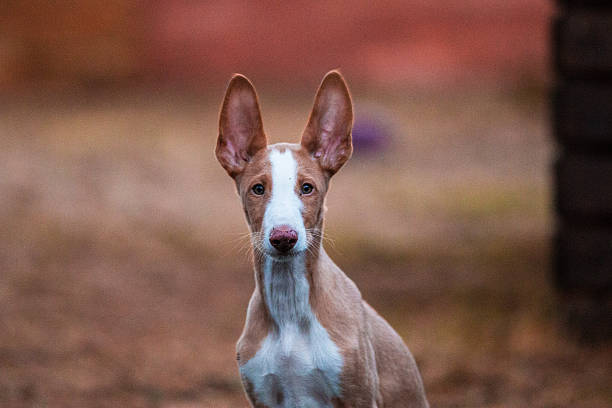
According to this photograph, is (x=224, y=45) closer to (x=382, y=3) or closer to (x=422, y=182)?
(x=382, y=3)

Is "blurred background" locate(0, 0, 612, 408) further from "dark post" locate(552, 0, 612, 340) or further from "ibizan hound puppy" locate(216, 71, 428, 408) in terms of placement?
"ibizan hound puppy" locate(216, 71, 428, 408)

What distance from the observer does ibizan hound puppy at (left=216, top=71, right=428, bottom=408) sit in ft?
12.3

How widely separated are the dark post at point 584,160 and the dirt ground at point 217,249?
34 cm

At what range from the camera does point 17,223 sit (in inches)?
366

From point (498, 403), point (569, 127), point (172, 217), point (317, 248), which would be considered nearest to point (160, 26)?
point (172, 217)

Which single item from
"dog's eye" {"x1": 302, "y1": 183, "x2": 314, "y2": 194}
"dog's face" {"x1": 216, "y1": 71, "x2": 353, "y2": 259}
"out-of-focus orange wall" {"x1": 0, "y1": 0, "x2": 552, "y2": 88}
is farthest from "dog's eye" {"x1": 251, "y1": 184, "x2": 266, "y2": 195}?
"out-of-focus orange wall" {"x1": 0, "y1": 0, "x2": 552, "y2": 88}

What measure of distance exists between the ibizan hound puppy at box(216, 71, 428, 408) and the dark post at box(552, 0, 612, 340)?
320 cm

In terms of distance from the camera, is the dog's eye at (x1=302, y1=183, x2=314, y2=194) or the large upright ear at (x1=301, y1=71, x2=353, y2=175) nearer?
the dog's eye at (x1=302, y1=183, x2=314, y2=194)

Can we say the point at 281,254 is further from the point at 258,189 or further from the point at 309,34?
the point at 309,34

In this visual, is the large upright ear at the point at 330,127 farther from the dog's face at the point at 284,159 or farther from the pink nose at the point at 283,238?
the pink nose at the point at 283,238

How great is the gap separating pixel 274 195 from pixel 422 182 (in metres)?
8.33

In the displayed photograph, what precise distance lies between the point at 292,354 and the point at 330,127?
1.01 m

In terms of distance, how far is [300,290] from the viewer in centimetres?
388

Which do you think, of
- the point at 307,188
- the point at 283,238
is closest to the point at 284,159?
the point at 307,188
